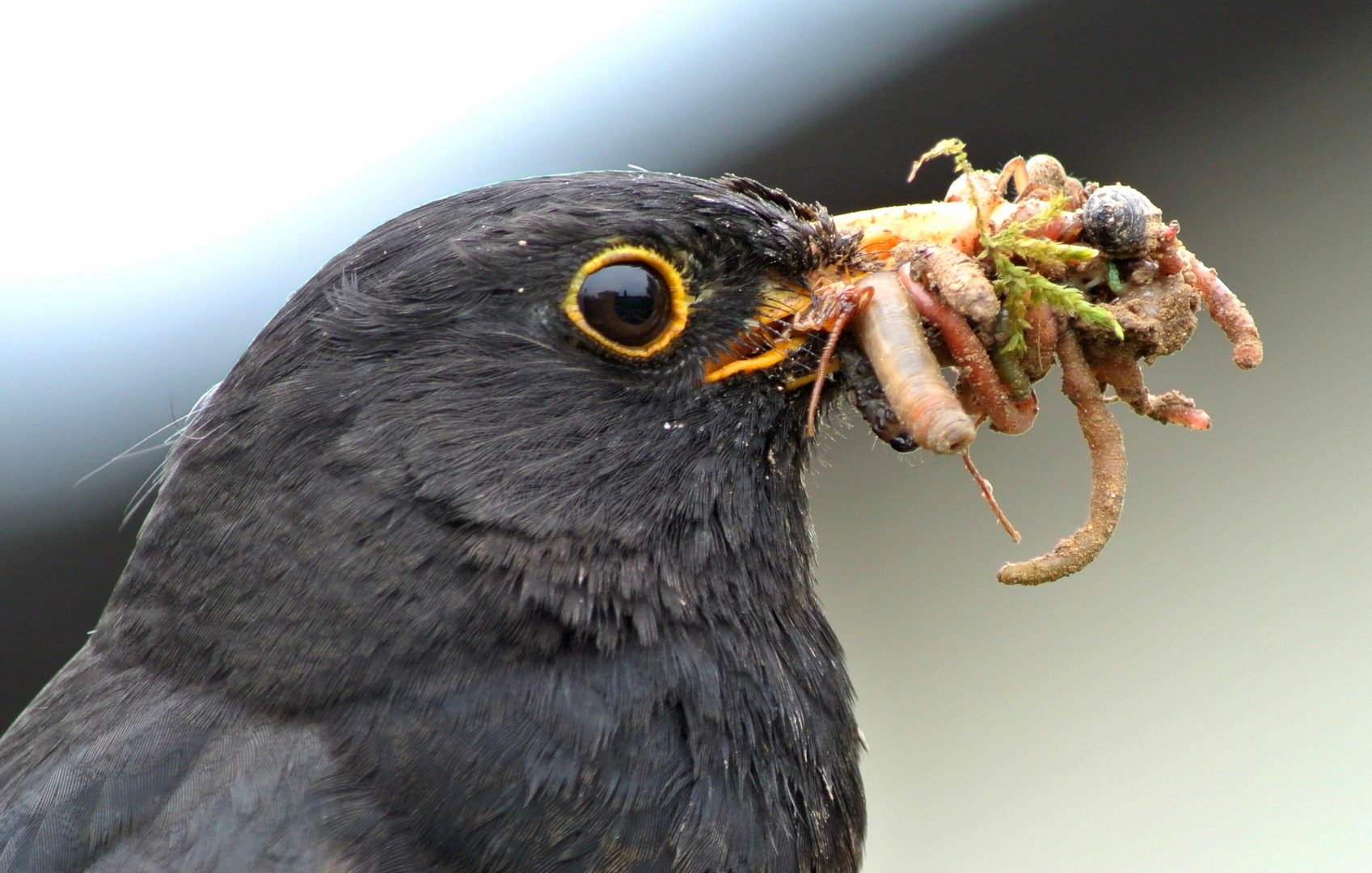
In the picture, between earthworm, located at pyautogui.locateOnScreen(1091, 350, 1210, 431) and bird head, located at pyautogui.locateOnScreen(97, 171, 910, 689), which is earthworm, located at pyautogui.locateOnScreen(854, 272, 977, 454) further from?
earthworm, located at pyautogui.locateOnScreen(1091, 350, 1210, 431)

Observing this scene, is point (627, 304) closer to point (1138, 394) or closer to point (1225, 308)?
point (1138, 394)

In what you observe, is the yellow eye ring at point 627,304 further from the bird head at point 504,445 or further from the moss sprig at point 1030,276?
the moss sprig at point 1030,276

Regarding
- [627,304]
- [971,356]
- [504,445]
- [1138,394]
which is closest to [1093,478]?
[1138,394]

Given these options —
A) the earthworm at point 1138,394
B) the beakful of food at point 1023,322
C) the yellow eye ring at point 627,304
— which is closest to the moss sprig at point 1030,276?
the beakful of food at point 1023,322

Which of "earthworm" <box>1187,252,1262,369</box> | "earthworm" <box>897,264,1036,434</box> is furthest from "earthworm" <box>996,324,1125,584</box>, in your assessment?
"earthworm" <box>1187,252,1262,369</box>

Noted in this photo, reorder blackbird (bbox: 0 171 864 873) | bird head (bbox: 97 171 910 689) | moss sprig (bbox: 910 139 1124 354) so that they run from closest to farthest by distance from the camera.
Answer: blackbird (bbox: 0 171 864 873) → bird head (bbox: 97 171 910 689) → moss sprig (bbox: 910 139 1124 354)

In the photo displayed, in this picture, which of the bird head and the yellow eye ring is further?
the yellow eye ring

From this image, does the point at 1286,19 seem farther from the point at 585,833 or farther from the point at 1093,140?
the point at 585,833

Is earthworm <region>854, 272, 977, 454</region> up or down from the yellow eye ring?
down
